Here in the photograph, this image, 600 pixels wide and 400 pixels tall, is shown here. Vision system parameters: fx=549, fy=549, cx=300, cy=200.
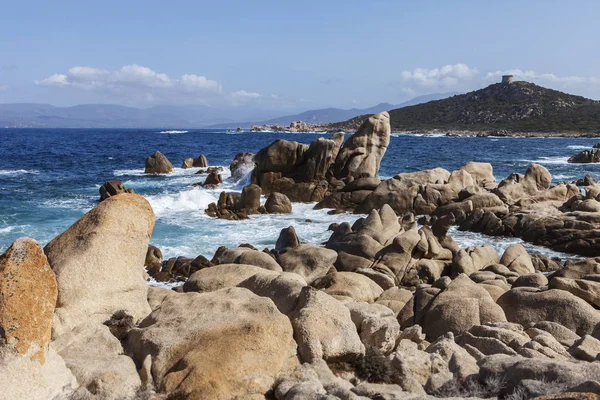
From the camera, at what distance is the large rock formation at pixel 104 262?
1168 cm

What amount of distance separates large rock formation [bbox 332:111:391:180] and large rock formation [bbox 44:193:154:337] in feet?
107

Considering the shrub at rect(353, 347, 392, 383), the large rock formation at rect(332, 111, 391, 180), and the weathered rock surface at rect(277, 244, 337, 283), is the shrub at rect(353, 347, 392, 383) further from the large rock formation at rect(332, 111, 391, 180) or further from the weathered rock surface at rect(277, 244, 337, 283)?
the large rock formation at rect(332, 111, 391, 180)

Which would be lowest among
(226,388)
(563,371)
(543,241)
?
(543,241)

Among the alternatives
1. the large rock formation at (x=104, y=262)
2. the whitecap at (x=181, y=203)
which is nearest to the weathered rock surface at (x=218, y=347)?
the large rock formation at (x=104, y=262)

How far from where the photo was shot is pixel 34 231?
105 ft

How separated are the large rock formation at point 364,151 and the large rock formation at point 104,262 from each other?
32600 millimetres

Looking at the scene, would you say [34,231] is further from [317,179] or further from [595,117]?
[595,117]

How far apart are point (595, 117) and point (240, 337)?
190752 mm

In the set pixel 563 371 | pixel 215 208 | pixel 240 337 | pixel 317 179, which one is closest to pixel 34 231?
pixel 215 208

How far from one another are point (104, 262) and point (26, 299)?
10.1 ft

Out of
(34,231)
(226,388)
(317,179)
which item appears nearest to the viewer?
(226,388)

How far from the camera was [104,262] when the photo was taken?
12195mm

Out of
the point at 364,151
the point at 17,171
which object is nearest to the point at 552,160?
the point at 364,151

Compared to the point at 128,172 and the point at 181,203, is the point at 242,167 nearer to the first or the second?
the point at 181,203
